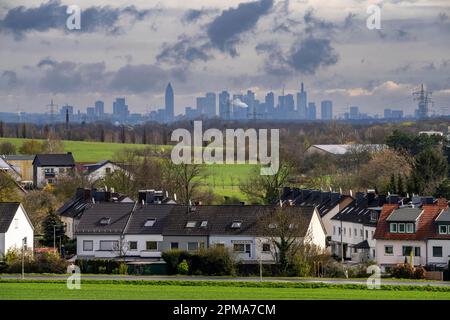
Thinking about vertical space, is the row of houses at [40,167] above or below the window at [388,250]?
above

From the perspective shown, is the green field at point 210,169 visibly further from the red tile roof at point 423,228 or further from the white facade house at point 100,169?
the red tile roof at point 423,228

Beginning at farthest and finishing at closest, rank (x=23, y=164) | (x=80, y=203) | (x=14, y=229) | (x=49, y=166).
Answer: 1. (x=23, y=164)
2. (x=49, y=166)
3. (x=80, y=203)
4. (x=14, y=229)

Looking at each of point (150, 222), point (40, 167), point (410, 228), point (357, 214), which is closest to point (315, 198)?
point (357, 214)

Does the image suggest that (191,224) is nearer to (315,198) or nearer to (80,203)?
(80,203)

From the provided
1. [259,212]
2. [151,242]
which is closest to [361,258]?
[259,212]

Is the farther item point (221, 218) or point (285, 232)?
point (221, 218)

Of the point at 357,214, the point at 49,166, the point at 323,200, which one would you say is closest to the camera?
the point at 357,214

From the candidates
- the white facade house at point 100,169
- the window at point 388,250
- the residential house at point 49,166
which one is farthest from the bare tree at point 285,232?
the residential house at point 49,166
